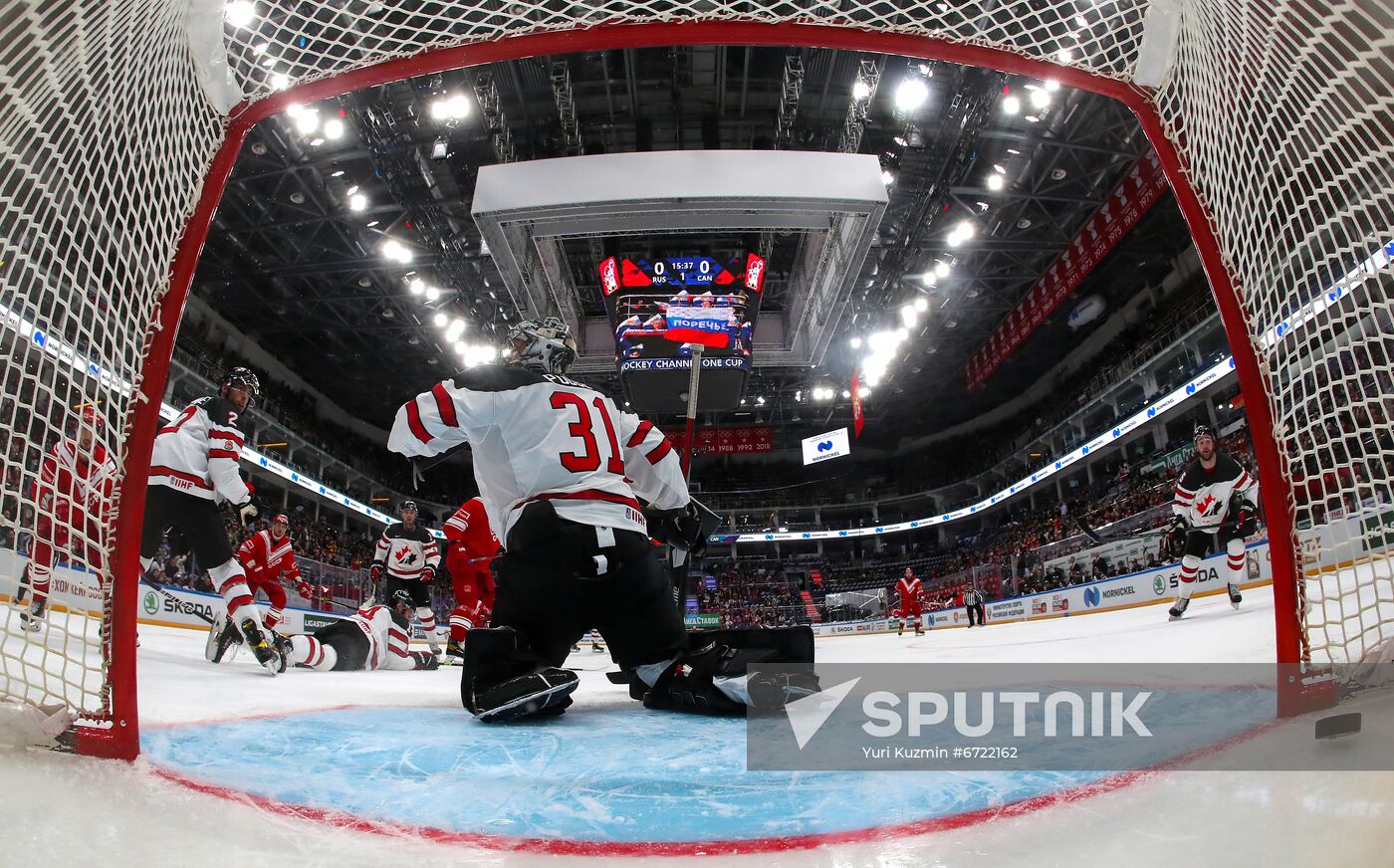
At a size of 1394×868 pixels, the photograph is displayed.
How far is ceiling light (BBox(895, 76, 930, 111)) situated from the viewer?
973 cm

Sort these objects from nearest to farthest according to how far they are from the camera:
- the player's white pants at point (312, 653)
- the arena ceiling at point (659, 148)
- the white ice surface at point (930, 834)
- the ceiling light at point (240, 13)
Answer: the white ice surface at point (930, 834), the ceiling light at point (240, 13), the player's white pants at point (312, 653), the arena ceiling at point (659, 148)

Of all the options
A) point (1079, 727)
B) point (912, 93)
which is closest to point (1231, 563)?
point (1079, 727)

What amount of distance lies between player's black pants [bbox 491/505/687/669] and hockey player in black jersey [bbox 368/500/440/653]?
3.86m

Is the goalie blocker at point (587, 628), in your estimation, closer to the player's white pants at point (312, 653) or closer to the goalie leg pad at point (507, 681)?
the goalie leg pad at point (507, 681)

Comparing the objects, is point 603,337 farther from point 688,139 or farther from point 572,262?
point 688,139

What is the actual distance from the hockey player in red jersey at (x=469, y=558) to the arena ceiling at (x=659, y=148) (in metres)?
6.07

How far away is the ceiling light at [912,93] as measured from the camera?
31.9 ft

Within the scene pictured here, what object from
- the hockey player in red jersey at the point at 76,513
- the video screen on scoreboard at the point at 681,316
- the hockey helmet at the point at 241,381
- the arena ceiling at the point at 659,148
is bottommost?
the hockey player in red jersey at the point at 76,513

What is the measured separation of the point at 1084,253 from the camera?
491 inches

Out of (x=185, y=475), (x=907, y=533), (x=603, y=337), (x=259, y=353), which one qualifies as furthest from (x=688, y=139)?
(x=907, y=533)

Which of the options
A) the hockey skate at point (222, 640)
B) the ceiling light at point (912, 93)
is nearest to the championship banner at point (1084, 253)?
the ceiling light at point (912, 93)

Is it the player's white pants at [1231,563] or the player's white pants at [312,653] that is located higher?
the player's white pants at [1231,563]

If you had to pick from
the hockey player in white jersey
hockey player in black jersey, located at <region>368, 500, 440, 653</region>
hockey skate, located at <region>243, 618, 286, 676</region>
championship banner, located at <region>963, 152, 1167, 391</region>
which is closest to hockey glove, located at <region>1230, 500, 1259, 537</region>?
championship banner, located at <region>963, 152, 1167, 391</region>

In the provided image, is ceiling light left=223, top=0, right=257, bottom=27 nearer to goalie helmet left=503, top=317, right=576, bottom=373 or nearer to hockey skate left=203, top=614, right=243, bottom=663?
goalie helmet left=503, top=317, right=576, bottom=373
